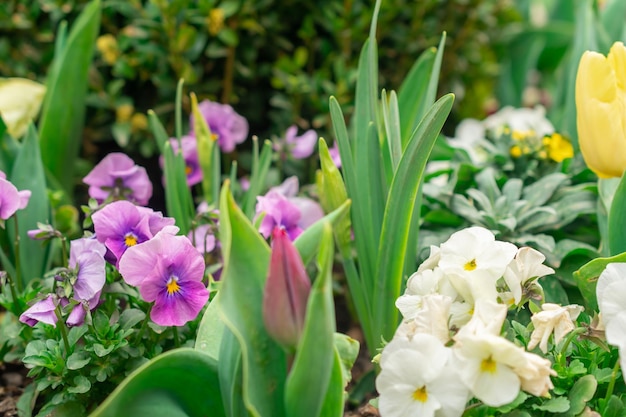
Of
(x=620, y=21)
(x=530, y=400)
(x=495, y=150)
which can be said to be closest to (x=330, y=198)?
(x=530, y=400)

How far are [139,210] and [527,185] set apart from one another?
0.80 m

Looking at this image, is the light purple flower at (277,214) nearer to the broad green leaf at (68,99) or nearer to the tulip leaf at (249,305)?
the tulip leaf at (249,305)

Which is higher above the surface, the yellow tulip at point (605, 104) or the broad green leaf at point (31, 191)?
the yellow tulip at point (605, 104)

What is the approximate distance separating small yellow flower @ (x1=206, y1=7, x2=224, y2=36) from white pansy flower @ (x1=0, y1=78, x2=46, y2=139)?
0.40m

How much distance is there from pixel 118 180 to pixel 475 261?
25.9 inches

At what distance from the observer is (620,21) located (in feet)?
5.65

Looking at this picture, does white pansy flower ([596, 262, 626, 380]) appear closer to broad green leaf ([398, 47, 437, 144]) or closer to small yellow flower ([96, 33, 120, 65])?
broad green leaf ([398, 47, 437, 144])

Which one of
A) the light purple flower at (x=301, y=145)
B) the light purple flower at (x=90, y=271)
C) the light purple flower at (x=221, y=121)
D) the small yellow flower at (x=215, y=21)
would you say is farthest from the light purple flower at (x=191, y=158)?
the light purple flower at (x=90, y=271)

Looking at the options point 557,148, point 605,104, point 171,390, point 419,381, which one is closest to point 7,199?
point 171,390

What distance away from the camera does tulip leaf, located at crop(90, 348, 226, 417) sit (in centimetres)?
77

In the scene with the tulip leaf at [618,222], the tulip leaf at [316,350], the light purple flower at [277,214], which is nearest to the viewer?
the tulip leaf at [316,350]

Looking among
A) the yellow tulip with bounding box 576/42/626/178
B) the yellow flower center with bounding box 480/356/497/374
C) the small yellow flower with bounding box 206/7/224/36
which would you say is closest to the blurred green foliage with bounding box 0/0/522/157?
the small yellow flower with bounding box 206/7/224/36

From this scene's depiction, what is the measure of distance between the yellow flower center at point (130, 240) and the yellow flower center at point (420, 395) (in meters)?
0.42

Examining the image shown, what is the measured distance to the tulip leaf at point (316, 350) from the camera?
28.3 inches
